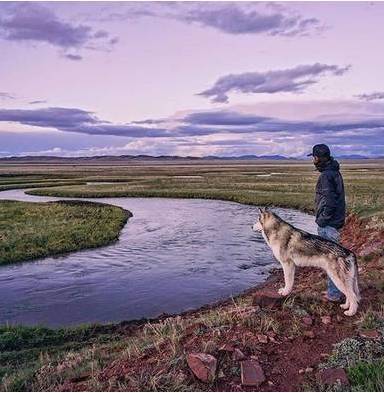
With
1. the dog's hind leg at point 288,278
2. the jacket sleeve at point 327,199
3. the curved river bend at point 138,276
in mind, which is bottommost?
the curved river bend at point 138,276

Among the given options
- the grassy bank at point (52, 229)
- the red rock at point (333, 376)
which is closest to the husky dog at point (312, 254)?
the red rock at point (333, 376)

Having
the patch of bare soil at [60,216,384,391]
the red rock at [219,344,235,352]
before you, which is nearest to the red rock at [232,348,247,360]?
the patch of bare soil at [60,216,384,391]

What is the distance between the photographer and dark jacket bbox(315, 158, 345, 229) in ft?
32.4

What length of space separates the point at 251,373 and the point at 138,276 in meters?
13.2

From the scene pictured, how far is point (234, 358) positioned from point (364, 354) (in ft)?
7.05

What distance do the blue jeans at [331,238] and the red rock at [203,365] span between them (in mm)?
3657

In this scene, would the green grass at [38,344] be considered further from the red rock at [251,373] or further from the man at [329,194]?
the man at [329,194]

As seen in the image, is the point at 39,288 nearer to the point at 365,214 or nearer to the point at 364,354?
the point at 364,354

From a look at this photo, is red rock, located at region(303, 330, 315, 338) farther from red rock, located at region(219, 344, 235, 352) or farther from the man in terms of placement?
the man

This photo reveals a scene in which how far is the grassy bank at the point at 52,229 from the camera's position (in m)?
25.2

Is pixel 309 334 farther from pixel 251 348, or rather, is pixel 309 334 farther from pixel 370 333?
pixel 251 348

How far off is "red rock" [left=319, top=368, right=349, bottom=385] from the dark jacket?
147 inches

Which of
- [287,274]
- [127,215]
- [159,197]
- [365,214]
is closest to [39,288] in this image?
[287,274]

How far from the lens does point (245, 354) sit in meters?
7.94
